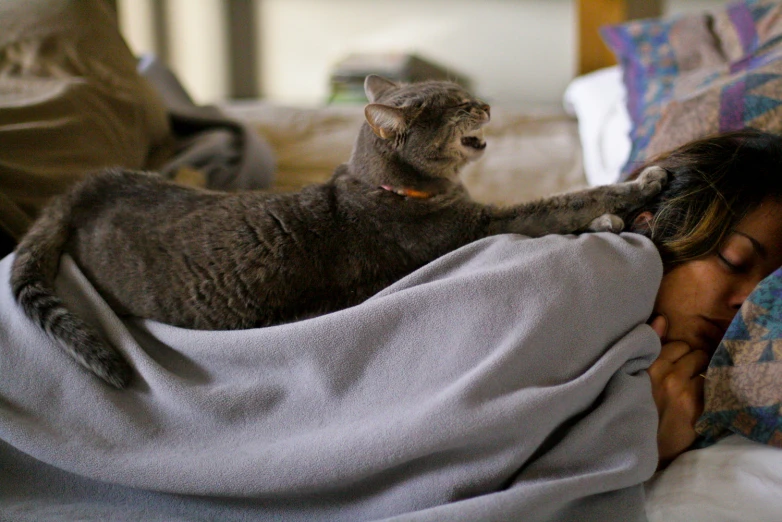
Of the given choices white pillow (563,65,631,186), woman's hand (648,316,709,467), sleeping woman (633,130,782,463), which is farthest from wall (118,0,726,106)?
woman's hand (648,316,709,467)

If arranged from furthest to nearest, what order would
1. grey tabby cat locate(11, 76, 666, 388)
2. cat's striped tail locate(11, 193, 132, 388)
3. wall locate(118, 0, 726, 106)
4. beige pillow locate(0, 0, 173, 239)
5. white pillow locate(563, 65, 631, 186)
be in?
1. wall locate(118, 0, 726, 106)
2. white pillow locate(563, 65, 631, 186)
3. beige pillow locate(0, 0, 173, 239)
4. grey tabby cat locate(11, 76, 666, 388)
5. cat's striped tail locate(11, 193, 132, 388)

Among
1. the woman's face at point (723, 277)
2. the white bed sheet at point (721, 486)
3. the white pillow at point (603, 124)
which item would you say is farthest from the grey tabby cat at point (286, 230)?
the white pillow at point (603, 124)

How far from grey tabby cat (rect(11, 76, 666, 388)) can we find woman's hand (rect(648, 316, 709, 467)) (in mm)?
225

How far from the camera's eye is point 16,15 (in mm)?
1551

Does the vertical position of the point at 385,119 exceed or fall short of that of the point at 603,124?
it exceeds it

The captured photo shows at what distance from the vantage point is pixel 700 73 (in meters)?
1.64

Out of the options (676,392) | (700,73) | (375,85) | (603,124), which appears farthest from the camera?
(603,124)

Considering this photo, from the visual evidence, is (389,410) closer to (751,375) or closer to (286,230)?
(286,230)

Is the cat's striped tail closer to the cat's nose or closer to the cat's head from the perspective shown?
the cat's head

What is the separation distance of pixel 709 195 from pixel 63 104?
55.1 inches

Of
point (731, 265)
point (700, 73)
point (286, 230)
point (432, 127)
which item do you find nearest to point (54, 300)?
point (286, 230)

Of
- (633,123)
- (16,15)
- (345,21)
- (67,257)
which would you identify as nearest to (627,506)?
(67,257)

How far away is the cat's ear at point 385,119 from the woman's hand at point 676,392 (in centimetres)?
55

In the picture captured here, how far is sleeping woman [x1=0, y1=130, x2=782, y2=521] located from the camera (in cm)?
78
